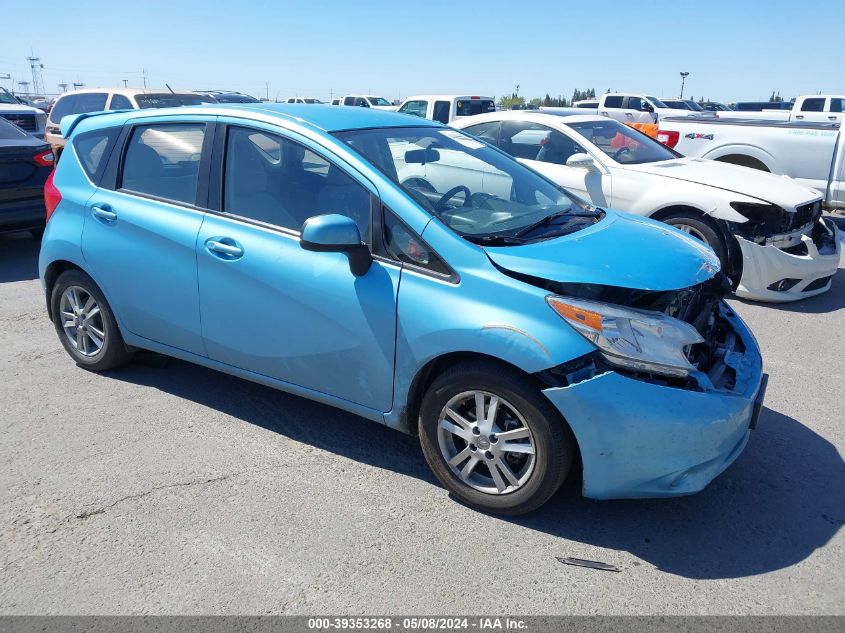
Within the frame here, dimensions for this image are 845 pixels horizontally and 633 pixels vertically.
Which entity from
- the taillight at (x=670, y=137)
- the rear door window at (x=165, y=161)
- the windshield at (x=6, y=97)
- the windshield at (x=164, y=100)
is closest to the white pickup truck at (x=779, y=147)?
the taillight at (x=670, y=137)

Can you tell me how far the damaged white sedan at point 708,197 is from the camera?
20.8 feet

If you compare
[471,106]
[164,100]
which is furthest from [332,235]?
[471,106]

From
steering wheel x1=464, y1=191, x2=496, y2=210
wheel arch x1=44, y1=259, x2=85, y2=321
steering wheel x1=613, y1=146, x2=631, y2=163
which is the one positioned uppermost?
steering wheel x1=613, y1=146, x2=631, y2=163

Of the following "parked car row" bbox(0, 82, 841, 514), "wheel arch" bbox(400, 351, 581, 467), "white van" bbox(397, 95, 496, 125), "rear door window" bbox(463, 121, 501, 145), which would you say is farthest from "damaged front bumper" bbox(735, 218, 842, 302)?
"white van" bbox(397, 95, 496, 125)

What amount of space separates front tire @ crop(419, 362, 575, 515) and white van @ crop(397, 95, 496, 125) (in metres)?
16.1

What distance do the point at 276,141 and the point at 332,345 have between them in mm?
1163

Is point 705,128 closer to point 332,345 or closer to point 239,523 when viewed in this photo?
point 332,345

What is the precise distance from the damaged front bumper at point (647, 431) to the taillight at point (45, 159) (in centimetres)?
762

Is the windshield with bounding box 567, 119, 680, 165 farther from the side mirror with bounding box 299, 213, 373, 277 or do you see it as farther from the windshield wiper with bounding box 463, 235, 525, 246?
the side mirror with bounding box 299, 213, 373, 277

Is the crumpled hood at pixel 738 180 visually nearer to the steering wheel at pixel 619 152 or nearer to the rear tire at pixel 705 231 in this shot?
the steering wheel at pixel 619 152

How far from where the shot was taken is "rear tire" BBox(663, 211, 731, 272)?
6457mm

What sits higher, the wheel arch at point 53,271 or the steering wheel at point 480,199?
the steering wheel at point 480,199

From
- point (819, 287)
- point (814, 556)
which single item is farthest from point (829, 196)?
point (814, 556)

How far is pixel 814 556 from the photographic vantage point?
297 centimetres
